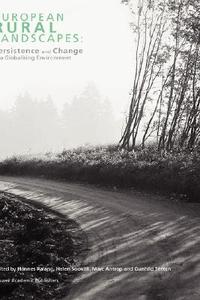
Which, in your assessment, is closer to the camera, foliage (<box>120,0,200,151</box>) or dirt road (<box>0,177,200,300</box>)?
dirt road (<box>0,177,200,300</box>)

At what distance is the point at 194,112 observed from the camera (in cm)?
2781

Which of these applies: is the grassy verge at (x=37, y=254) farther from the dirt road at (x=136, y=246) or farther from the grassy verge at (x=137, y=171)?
the grassy verge at (x=137, y=171)

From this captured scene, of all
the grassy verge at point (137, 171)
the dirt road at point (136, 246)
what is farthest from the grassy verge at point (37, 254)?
the grassy verge at point (137, 171)

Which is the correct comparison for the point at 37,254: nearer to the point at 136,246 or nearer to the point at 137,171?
the point at 136,246

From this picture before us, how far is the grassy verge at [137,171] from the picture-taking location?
59.2 ft

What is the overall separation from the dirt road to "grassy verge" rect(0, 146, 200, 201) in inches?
43.4

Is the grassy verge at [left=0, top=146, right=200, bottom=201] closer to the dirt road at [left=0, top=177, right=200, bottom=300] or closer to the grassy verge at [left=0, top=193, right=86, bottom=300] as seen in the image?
the dirt road at [left=0, top=177, right=200, bottom=300]

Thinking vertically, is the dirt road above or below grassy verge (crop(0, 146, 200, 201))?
below

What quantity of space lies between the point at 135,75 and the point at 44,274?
2641cm

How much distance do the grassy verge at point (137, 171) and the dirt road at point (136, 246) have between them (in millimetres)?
1103

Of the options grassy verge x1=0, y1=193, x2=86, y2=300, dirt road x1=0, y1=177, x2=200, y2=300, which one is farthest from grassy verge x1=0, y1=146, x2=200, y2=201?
grassy verge x1=0, y1=193, x2=86, y2=300

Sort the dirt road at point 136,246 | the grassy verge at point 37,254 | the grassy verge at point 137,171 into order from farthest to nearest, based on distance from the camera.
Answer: the grassy verge at point 137,171, the grassy verge at point 37,254, the dirt road at point 136,246

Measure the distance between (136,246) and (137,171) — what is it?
11168mm

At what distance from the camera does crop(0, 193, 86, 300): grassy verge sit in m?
8.26
